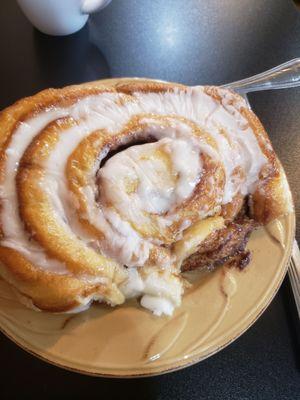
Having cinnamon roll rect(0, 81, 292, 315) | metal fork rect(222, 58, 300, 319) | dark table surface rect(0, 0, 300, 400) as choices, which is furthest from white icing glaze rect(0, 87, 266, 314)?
metal fork rect(222, 58, 300, 319)

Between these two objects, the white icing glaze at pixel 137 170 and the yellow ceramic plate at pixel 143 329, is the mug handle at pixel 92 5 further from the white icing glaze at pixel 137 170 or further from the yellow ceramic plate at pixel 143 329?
the yellow ceramic plate at pixel 143 329

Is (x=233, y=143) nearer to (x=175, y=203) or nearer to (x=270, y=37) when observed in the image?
(x=175, y=203)

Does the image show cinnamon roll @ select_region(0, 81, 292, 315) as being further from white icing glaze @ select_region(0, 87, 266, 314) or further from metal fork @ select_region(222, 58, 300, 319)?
metal fork @ select_region(222, 58, 300, 319)

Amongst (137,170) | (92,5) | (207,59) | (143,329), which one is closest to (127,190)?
(137,170)

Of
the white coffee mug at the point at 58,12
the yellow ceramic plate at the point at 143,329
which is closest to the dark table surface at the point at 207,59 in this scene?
the white coffee mug at the point at 58,12

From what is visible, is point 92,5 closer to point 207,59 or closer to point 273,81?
point 207,59
